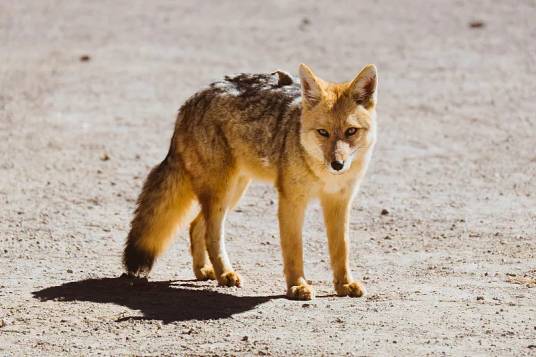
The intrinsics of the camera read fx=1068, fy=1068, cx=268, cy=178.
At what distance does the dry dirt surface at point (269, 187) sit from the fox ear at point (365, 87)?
4.37 feet

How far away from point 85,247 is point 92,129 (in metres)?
3.95

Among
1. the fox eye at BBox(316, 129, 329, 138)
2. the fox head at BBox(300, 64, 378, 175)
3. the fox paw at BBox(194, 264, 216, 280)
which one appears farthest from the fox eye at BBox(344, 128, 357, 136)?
the fox paw at BBox(194, 264, 216, 280)

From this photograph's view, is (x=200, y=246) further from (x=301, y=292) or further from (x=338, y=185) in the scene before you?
(x=338, y=185)

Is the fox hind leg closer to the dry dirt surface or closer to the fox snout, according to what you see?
the dry dirt surface

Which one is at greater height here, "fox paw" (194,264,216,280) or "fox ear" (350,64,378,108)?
"fox ear" (350,64,378,108)

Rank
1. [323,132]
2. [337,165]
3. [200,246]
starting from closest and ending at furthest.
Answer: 1. [337,165]
2. [323,132]
3. [200,246]

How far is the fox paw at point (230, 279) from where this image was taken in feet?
25.2

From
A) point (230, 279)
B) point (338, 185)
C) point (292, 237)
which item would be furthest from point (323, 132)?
point (230, 279)

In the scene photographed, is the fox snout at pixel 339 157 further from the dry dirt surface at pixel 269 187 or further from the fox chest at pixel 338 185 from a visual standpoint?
the dry dirt surface at pixel 269 187

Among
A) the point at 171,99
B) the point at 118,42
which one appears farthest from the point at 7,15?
the point at 171,99

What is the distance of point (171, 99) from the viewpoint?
13.7 m

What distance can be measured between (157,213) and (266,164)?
2.92 feet

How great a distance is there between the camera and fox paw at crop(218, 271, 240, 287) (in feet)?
25.2

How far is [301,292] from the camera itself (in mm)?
7148
